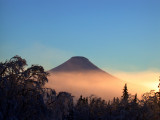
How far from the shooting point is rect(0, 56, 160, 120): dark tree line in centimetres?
1309

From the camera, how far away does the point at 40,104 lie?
13.8 metres

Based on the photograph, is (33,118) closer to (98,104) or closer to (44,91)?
(44,91)

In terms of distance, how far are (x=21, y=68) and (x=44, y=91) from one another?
1593 millimetres

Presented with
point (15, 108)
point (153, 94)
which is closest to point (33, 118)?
point (15, 108)

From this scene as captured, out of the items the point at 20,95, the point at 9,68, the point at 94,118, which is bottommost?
the point at 94,118

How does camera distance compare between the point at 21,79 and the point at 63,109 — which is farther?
the point at 63,109

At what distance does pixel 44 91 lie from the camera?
1433 cm

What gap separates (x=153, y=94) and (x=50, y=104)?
22.8ft

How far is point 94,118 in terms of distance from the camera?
16844mm

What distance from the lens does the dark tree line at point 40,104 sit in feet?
43.0

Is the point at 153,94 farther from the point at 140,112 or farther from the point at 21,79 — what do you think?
the point at 21,79

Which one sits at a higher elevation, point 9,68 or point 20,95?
point 9,68

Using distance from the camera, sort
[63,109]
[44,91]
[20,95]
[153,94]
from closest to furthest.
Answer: [20,95] → [44,91] → [63,109] → [153,94]

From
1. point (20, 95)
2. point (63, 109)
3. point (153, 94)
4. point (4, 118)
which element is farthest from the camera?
point (153, 94)
